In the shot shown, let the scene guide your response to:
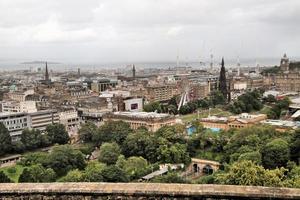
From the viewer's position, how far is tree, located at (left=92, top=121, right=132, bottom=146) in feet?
122

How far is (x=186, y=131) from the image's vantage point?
131 feet

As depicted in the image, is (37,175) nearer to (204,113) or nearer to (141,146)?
(141,146)

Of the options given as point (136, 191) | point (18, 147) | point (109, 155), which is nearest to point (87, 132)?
point (18, 147)

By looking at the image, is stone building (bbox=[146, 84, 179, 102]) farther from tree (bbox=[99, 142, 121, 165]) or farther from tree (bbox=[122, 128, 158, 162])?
tree (bbox=[99, 142, 121, 165])

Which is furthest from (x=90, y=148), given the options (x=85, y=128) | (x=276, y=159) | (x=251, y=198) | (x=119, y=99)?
(x=251, y=198)

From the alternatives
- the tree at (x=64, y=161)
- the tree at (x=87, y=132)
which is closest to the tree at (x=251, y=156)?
the tree at (x=64, y=161)

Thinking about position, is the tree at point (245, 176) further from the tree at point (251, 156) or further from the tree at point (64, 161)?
the tree at point (64, 161)

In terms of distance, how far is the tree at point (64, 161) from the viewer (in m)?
28.0

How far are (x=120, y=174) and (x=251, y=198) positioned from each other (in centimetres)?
1685

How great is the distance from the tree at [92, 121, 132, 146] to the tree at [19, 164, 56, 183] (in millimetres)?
11792

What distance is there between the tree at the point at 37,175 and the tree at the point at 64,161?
2041 mm

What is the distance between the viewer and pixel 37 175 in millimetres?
24609

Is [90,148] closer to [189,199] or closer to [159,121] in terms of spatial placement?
[159,121]

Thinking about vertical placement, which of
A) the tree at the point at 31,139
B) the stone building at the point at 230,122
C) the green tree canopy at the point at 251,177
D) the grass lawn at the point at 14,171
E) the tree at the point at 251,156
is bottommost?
the grass lawn at the point at 14,171
